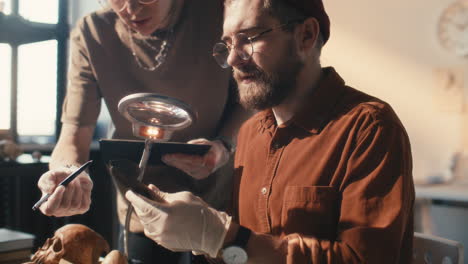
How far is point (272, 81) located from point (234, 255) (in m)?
0.44

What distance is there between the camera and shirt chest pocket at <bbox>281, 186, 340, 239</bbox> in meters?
1.10

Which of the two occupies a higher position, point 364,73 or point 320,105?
point 320,105

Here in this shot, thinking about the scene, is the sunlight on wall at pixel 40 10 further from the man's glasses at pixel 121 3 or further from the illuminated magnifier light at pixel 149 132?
the illuminated magnifier light at pixel 149 132

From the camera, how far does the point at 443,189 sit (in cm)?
372

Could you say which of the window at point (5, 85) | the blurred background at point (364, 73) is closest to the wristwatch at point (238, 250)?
the blurred background at point (364, 73)

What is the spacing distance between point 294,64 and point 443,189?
2896 millimetres

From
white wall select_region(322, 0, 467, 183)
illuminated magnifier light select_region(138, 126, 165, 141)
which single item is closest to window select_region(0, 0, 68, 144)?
white wall select_region(322, 0, 467, 183)

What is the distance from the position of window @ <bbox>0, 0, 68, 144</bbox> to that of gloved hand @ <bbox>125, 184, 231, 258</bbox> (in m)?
3.37

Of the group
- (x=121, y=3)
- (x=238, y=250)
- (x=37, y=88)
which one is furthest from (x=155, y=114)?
(x=37, y=88)

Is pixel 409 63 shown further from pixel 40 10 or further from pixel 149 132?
pixel 149 132

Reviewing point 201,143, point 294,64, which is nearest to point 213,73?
point 201,143

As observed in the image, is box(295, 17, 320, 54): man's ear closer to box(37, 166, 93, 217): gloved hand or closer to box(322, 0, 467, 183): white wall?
box(37, 166, 93, 217): gloved hand

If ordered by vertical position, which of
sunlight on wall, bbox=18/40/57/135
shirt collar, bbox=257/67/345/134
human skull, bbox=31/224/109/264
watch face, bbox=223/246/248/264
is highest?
shirt collar, bbox=257/67/345/134

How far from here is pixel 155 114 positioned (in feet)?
3.41
